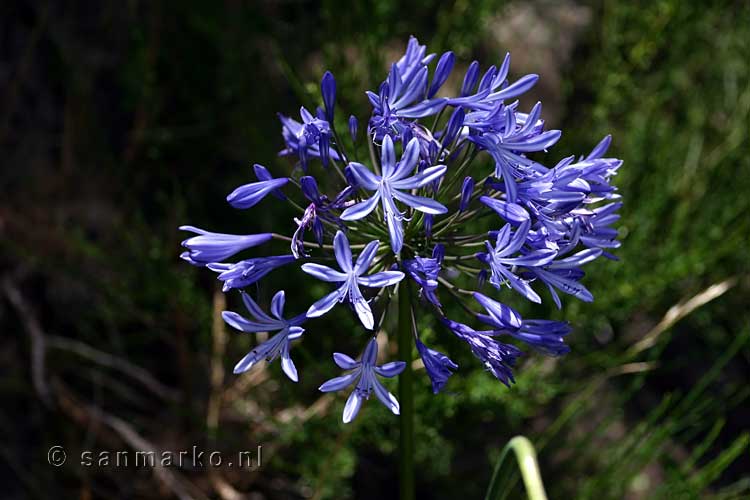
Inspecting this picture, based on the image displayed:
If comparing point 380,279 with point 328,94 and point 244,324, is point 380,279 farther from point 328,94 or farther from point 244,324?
point 328,94

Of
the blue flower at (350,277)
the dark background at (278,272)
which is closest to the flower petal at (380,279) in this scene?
the blue flower at (350,277)

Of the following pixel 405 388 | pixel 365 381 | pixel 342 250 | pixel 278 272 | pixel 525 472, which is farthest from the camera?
pixel 278 272

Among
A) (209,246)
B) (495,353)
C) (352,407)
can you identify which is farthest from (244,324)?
(495,353)

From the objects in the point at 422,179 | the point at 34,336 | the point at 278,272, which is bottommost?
the point at 422,179

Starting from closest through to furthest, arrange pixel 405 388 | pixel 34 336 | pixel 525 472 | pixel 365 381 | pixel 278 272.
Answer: pixel 525 472 < pixel 365 381 < pixel 405 388 < pixel 34 336 < pixel 278 272

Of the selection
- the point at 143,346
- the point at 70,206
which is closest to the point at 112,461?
the point at 143,346

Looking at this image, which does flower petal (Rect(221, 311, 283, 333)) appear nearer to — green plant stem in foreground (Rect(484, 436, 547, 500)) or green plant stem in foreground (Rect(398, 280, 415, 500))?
green plant stem in foreground (Rect(398, 280, 415, 500))
